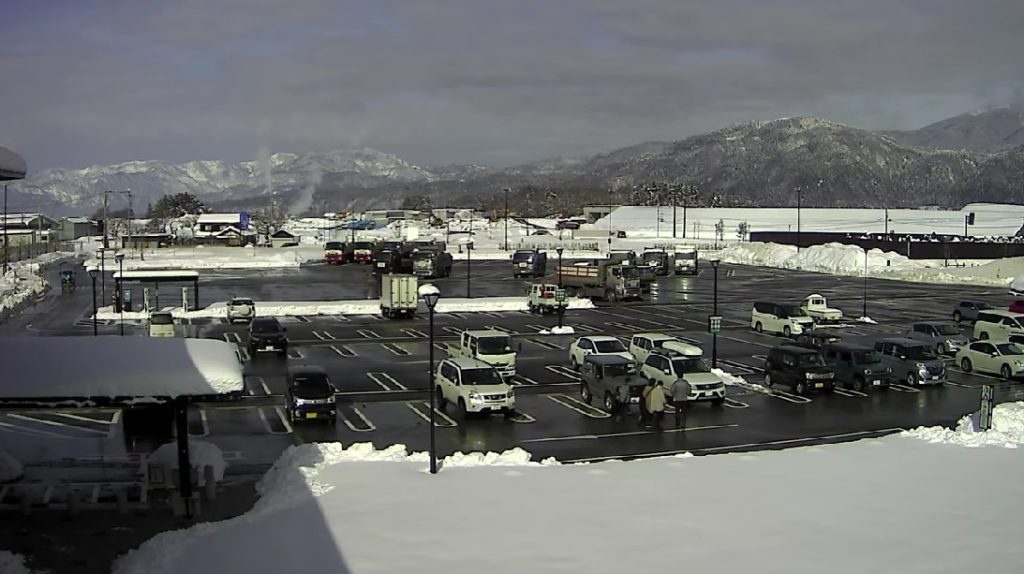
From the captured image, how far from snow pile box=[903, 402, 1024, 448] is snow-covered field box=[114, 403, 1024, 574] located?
27.8 inches

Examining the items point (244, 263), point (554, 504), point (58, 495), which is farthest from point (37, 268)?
point (554, 504)

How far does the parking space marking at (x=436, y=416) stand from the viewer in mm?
22839

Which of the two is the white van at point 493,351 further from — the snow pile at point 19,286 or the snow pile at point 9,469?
the snow pile at point 19,286

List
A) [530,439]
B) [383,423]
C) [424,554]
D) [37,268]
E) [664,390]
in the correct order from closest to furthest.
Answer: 1. [424,554]
2. [530,439]
3. [383,423]
4. [664,390]
5. [37,268]

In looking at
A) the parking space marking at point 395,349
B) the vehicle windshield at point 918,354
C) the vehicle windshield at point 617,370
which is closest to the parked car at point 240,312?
the parking space marking at point 395,349

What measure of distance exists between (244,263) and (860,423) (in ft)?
229

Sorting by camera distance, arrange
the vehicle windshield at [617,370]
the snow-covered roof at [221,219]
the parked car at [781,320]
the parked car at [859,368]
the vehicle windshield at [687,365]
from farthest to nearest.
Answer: the snow-covered roof at [221,219] < the parked car at [781,320] < the parked car at [859,368] < the vehicle windshield at [687,365] < the vehicle windshield at [617,370]

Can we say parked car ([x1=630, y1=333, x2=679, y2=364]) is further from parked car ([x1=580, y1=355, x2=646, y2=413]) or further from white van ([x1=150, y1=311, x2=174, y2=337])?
white van ([x1=150, y1=311, x2=174, y2=337])

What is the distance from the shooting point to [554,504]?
1441cm

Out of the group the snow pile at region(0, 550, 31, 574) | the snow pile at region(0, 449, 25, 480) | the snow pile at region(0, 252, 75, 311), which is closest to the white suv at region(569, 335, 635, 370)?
the snow pile at region(0, 449, 25, 480)

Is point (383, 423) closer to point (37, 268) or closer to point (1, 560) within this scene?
point (1, 560)

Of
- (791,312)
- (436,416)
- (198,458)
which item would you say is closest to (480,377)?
(436,416)

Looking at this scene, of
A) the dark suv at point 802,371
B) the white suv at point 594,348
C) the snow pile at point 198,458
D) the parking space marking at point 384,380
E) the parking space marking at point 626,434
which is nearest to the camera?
the snow pile at point 198,458

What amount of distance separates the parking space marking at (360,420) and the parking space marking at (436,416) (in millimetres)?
1382
